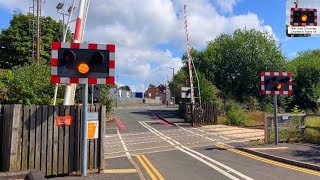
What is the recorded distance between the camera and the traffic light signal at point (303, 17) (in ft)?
60.3

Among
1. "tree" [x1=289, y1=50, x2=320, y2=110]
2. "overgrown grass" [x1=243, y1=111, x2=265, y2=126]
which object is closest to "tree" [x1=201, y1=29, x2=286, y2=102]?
"tree" [x1=289, y1=50, x2=320, y2=110]

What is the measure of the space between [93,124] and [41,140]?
117 cm

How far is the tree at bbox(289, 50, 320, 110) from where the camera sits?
2105 inches

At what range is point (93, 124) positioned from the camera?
368 inches

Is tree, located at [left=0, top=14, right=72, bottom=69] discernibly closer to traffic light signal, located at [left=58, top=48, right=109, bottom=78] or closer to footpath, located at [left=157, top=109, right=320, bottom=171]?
footpath, located at [left=157, top=109, right=320, bottom=171]

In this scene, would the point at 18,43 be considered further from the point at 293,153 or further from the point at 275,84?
the point at 293,153

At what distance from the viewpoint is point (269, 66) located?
51.9m

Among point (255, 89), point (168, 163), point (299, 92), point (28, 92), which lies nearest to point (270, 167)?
point (168, 163)

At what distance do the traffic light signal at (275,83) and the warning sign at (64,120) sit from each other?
10773 mm

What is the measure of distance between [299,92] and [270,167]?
44613mm

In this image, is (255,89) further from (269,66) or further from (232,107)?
(232,107)

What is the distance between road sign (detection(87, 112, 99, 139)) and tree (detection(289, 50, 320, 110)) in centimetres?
4787

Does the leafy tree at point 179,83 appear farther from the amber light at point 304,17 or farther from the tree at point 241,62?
the amber light at point 304,17

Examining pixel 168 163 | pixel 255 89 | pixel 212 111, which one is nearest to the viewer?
pixel 168 163
